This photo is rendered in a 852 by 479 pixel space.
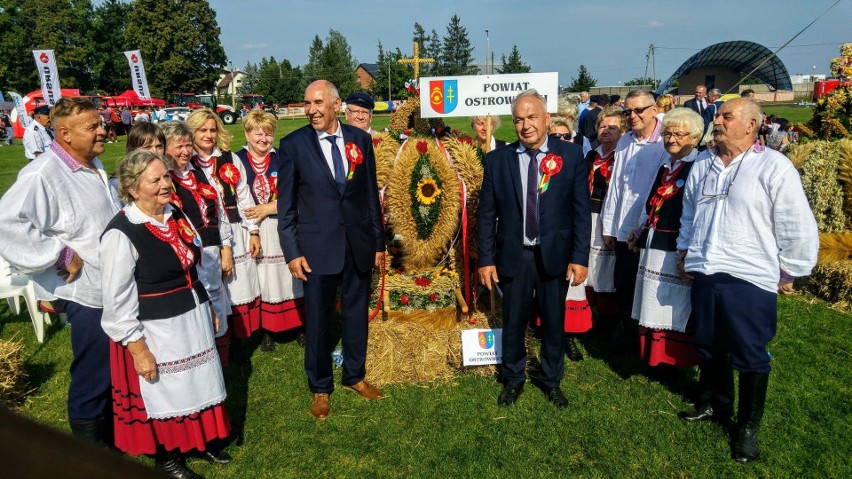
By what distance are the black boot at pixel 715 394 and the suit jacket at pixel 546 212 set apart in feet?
3.98

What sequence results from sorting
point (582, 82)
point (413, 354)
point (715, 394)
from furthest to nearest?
point (582, 82) < point (413, 354) < point (715, 394)

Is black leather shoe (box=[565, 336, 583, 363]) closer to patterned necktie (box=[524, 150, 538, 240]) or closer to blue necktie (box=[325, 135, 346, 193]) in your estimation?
patterned necktie (box=[524, 150, 538, 240])

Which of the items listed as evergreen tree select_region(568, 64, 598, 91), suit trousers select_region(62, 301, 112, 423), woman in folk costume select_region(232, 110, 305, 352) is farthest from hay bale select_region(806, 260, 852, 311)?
evergreen tree select_region(568, 64, 598, 91)

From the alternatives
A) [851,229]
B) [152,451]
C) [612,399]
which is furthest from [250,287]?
[851,229]

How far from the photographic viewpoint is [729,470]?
11.8ft

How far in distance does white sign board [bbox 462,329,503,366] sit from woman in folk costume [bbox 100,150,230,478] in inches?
85.9

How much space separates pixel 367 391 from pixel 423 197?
1.82 m

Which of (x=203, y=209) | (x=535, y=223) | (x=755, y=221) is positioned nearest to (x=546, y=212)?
(x=535, y=223)

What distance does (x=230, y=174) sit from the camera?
16.2ft

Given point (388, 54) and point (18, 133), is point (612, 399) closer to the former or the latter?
point (18, 133)

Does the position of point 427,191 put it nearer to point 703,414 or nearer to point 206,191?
point 206,191

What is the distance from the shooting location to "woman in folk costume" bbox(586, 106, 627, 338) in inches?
210

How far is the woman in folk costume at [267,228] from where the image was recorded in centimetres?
522

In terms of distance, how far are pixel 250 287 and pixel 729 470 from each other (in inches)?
164
